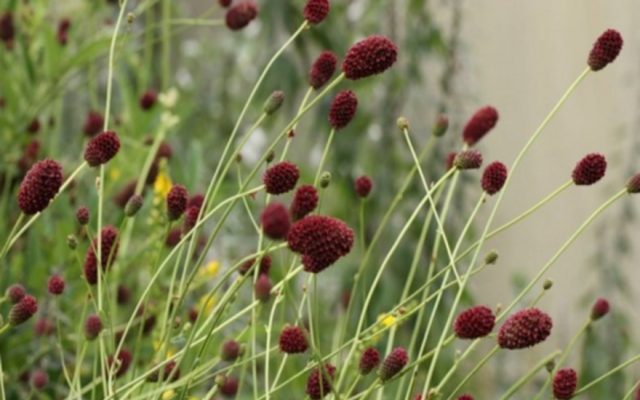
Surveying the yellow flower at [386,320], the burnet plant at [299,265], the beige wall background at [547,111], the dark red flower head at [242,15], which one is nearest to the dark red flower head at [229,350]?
the burnet plant at [299,265]

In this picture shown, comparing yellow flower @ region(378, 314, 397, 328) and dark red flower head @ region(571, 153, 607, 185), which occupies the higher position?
dark red flower head @ region(571, 153, 607, 185)

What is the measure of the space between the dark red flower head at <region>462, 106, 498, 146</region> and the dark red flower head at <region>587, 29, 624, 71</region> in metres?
0.13

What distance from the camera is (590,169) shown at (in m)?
0.84

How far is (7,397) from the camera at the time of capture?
3.98 ft

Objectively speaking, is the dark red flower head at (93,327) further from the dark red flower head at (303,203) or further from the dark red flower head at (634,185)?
the dark red flower head at (634,185)

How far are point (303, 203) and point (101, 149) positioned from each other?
0.51ft

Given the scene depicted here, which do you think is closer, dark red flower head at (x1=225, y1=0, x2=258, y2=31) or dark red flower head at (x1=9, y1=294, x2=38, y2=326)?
dark red flower head at (x1=9, y1=294, x2=38, y2=326)

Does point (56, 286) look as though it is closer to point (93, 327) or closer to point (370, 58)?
point (93, 327)

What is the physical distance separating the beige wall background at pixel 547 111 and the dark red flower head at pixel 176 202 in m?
2.69

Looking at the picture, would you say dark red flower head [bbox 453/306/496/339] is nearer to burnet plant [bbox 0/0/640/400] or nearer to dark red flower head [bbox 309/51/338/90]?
burnet plant [bbox 0/0/640/400]

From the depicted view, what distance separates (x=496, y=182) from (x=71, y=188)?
654 millimetres

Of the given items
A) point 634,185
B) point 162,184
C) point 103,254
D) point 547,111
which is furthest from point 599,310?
point 547,111

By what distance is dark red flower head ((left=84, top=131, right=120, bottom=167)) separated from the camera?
0.81 m

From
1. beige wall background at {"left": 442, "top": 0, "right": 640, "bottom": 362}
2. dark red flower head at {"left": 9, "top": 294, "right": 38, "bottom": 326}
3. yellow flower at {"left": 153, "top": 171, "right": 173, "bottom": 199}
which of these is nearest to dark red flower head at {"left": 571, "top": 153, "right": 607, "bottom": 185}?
dark red flower head at {"left": 9, "top": 294, "right": 38, "bottom": 326}
